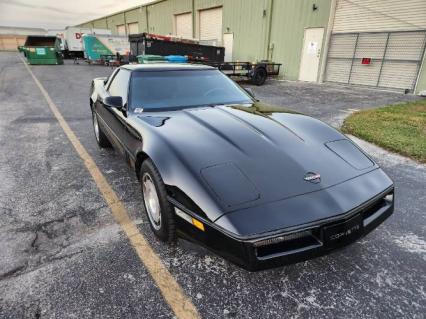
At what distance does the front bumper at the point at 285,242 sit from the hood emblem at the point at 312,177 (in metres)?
0.29

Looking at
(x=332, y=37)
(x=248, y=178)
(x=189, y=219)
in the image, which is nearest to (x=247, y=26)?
(x=332, y=37)

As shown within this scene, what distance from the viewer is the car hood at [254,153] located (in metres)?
1.86

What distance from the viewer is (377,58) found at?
42.9 feet

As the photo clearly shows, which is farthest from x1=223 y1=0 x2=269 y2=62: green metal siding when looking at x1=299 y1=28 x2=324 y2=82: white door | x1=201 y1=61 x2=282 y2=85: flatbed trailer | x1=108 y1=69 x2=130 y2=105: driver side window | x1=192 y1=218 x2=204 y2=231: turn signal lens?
x1=192 y1=218 x2=204 y2=231: turn signal lens

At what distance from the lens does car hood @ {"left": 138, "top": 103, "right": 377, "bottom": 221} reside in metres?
1.86

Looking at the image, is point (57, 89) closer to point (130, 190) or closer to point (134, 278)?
point (130, 190)

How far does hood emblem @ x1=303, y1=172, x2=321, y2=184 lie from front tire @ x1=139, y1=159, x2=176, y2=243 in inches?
38.7

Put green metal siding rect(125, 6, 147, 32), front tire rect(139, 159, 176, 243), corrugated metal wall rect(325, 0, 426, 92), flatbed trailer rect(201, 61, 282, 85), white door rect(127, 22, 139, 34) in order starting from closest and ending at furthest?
front tire rect(139, 159, 176, 243)
corrugated metal wall rect(325, 0, 426, 92)
flatbed trailer rect(201, 61, 282, 85)
green metal siding rect(125, 6, 147, 32)
white door rect(127, 22, 139, 34)

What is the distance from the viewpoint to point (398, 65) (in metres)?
12.4

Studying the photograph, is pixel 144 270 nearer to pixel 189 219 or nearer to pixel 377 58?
pixel 189 219

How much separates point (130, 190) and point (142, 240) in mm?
991

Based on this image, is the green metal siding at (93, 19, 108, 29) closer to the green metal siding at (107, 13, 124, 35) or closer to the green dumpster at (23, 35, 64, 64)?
the green metal siding at (107, 13, 124, 35)

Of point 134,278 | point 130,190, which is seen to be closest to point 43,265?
point 134,278

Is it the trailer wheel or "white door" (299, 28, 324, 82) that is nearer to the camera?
the trailer wheel
